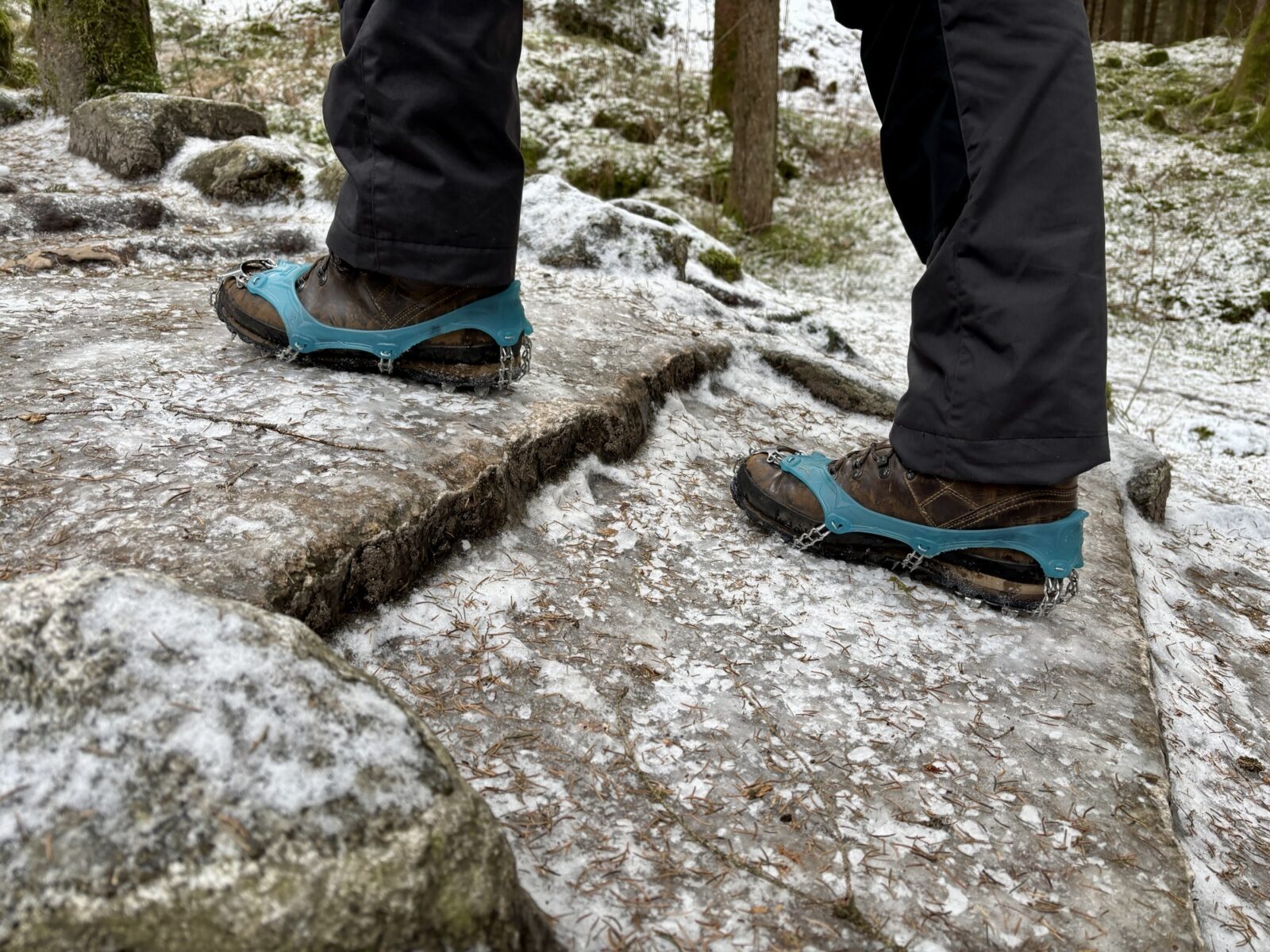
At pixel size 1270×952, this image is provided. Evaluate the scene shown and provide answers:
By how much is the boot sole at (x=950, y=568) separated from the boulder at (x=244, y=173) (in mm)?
3759

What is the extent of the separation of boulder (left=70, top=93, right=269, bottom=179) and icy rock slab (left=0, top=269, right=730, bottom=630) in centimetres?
240

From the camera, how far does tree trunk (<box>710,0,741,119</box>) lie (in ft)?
30.0

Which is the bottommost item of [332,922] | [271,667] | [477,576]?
[477,576]

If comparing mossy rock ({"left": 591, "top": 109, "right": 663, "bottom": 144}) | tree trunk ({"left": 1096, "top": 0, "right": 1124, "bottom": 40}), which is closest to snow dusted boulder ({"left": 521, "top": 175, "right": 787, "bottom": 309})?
mossy rock ({"left": 591, "top": 109, "right": 663, "bottom": 144})

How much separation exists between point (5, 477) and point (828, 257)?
7657mm

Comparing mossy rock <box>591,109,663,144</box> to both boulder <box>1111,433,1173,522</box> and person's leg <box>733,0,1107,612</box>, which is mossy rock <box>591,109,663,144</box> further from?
person's leg <box>733,0,1107,612</box>

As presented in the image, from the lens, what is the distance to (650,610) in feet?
5.72

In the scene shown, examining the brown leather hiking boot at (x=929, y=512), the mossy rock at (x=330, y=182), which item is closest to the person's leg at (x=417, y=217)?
the brown leather hiking boot at (x=929, y=512)

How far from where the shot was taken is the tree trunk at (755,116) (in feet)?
25.5

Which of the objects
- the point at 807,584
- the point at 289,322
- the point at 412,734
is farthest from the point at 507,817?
the point at 289,322

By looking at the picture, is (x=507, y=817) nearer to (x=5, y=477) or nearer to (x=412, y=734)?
(x=412, y=734)

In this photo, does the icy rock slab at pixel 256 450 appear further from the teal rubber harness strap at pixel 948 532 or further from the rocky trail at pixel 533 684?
the teal rubber harness strap at pixel 948 532

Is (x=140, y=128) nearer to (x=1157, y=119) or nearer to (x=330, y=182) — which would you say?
(x=330, y=182)

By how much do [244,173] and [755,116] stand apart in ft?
17.0
